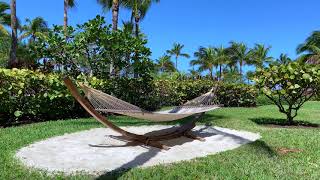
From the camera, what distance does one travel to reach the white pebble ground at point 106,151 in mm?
5832

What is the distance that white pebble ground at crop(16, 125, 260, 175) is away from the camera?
5832mm

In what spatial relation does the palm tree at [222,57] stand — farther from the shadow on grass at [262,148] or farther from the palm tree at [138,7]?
the shadow on grass at [262,148]

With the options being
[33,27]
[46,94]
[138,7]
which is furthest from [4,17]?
[46,94]

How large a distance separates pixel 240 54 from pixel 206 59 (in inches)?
168

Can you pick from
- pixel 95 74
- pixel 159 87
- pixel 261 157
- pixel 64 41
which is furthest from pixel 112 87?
pixel 261 157

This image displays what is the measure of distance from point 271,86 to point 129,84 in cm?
505

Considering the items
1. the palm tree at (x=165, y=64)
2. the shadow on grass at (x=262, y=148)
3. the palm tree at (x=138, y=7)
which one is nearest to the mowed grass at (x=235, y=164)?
the shadow on grass at (x=262, y=148)

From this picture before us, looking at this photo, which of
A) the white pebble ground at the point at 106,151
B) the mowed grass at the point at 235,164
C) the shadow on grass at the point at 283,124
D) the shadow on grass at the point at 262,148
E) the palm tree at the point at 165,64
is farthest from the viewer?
the palm tree at the point at 165,64

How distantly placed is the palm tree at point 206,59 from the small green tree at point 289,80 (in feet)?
138

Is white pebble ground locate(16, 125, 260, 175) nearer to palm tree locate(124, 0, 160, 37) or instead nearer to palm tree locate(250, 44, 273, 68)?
palm tree locate(124, 0, 160, 37)

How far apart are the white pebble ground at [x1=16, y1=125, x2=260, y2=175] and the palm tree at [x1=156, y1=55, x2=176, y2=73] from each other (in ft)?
139

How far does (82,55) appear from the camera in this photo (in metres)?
13.1

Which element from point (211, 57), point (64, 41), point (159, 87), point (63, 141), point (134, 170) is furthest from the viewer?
point (211, 57)

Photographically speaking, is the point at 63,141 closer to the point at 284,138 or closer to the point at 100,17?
the point at 284,138
